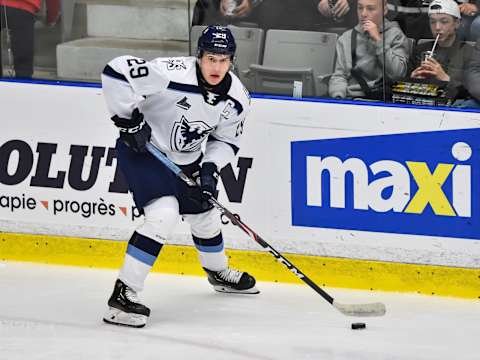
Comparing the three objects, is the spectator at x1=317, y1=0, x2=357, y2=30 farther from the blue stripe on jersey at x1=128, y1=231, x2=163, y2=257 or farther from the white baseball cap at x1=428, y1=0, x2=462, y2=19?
the blue stripe on jersey at x1=128, y1=231, x2=163, y2=257

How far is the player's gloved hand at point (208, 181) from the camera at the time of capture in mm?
4430

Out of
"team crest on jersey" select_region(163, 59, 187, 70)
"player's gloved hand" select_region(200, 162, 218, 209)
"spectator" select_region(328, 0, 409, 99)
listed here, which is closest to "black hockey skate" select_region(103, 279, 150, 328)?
"player's gloved hand" select_region(200, 162, 218, 209)

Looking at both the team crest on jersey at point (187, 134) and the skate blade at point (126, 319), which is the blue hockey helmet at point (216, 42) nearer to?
the team crest on jersey at point (187, 134)

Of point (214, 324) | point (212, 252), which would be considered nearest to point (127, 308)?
point (214, 324)

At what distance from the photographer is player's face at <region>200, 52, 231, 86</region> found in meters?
4.26

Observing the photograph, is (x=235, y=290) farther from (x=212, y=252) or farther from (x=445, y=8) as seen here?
(x=445, y=8)

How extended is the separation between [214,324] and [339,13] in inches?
54.2

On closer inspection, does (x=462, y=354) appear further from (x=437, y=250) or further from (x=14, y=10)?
(x=14, y=10)

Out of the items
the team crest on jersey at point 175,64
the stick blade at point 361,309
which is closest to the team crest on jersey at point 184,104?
the team crest on jersey at point 175,64

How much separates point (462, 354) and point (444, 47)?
1285 millimetres

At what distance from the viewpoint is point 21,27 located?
17.4 feet

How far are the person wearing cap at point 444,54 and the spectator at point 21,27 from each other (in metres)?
1.60

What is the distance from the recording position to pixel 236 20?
5.02m

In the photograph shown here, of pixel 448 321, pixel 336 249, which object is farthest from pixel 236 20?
pixel 448 321
